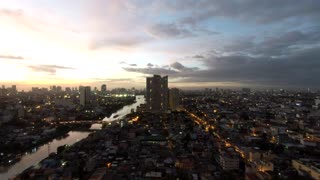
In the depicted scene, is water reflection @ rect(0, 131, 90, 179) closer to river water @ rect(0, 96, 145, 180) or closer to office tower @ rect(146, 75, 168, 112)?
river water @ rect(0, 96, 145, 180)

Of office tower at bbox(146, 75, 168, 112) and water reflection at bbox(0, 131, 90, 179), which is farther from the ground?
office tower at bbox(146, 75, 168, 112)

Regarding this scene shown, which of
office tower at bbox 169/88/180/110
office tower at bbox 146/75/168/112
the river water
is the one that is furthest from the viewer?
office tower at bbox 169/88/180/110

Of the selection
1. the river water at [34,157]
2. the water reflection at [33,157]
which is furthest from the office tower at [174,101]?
the water reflection at [33,157]

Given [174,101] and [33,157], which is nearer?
[33,157]

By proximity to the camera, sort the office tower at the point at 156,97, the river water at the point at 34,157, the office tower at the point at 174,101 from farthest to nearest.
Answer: the office tower at the point at 174,101, the office tower at the point at 156,97, the river water at the point at 34,157

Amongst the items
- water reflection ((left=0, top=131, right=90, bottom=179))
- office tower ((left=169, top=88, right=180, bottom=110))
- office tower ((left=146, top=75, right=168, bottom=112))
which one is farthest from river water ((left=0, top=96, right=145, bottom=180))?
office tower ((left=169, top=88, right=180, bottom=110))

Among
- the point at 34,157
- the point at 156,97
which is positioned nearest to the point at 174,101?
the point at 156,97

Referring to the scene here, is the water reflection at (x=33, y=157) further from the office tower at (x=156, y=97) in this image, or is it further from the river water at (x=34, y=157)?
the office tower at (x=156, y=97)

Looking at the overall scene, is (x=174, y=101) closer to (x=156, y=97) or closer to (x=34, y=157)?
(x=156, y=97)

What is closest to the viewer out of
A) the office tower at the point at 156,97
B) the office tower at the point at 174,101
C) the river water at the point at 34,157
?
the river water at the point at 34,157

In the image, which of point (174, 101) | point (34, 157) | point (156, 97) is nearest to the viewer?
point (34, 157)

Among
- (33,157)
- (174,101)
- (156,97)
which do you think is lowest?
(33,157)

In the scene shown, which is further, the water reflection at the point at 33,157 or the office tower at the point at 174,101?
the office tower at the point at 174,101
